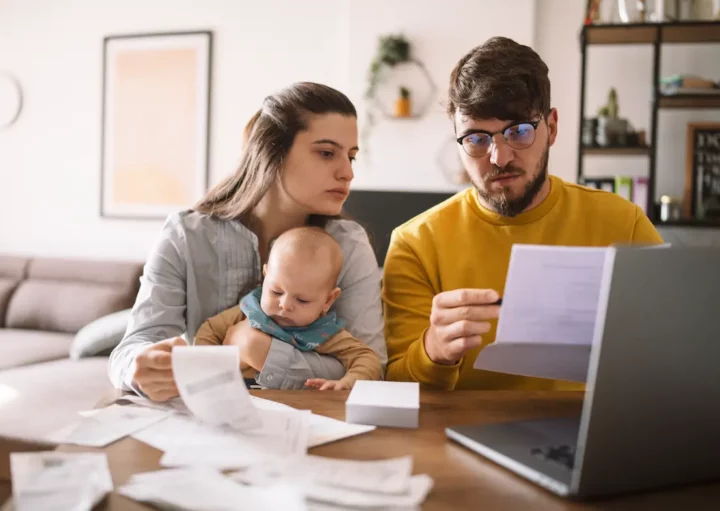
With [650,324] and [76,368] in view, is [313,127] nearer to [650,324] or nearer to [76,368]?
[650,324]

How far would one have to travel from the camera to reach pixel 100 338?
302cm

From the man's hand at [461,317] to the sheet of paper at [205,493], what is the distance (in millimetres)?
450

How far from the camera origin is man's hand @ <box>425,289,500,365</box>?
0.99 meters

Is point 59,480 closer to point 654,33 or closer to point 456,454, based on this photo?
point 456,454

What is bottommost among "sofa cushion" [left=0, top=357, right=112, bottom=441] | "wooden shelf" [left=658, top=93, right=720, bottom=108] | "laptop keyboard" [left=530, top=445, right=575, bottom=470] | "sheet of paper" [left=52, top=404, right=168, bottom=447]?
"sofa cushion" [left=0, top=357, right=112, bottom=441]

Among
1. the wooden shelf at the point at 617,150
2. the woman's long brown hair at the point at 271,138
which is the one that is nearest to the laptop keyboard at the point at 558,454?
the woman's long brown hair at the point at 271,138

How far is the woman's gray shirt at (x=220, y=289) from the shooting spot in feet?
4.50

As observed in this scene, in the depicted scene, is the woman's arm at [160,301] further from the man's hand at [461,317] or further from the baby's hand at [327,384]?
the man's hand at [461,317]

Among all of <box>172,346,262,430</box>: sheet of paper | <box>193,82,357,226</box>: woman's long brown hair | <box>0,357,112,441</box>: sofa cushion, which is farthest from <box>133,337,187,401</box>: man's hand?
<box>0,357,112,441</box>: sofa cushion

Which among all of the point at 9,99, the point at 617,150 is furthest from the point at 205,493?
the point at 9,99

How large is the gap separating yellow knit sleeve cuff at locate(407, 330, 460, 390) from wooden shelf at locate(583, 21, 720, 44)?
2.44 metres

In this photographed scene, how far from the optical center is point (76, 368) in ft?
9.52

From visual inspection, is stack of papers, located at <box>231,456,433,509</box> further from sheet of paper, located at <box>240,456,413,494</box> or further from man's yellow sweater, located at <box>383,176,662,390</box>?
man's yellow sweater, located at <box>383,176,662,390</box>

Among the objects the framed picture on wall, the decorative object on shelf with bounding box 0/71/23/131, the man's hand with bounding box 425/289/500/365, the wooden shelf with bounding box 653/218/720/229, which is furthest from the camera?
the decorative object on shelf with bounding box 0/71/23/131
